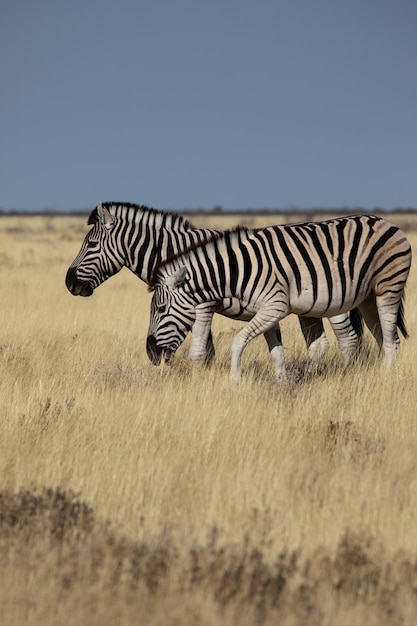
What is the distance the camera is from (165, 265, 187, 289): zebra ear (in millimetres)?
8680

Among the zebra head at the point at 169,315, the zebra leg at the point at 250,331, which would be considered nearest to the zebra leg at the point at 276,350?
the zebra leg at the point at 250,331

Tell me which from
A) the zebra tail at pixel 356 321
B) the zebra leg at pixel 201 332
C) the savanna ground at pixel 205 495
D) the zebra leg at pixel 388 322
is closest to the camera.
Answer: the savanna ground at pixel 205 495

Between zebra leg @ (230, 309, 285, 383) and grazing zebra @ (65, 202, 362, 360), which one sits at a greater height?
grazing zebra @ (65, 202, 362, 360)

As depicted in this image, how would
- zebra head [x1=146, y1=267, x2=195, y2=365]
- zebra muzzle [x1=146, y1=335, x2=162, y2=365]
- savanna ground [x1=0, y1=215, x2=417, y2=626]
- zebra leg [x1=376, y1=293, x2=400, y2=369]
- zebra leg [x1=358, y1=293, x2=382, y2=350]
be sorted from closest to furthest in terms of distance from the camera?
savanna ground [x1=0, y1=215, x2=417, y2=626] < zebra head [x1=146, y1=267, x2=195, y2=365] < zebra muzzle [x1=146, y1=335, x2=162, y2=365] < zebra leg [x1=376, y1=293, x2=400, y2=369] < zebra leg [x1=358, y1=293, x2=382, y2=350]

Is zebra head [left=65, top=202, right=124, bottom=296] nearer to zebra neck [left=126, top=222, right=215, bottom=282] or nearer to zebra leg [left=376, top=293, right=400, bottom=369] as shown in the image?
zebra neck [left=126, top=222, right=215, bottom=282]

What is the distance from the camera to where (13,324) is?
536 inches

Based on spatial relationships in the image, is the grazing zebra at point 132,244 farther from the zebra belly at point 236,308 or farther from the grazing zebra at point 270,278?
the zebra belly at point 236,308

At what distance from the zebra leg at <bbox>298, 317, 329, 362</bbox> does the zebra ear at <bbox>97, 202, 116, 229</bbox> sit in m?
2.68

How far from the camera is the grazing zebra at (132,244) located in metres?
10.2

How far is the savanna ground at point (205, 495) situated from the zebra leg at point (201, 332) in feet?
0.71

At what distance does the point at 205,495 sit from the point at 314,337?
17.4 ft

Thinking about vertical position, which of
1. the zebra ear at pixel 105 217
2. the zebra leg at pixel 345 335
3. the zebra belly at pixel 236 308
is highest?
the zebra ear at pixel 105 217

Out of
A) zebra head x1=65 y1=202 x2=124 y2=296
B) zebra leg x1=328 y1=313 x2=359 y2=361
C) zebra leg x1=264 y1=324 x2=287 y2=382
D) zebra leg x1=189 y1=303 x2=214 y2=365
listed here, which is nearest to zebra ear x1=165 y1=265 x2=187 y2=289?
zebra leg x1=189 y1=303 x2=214 y2=365

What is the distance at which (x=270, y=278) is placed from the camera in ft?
28.5
